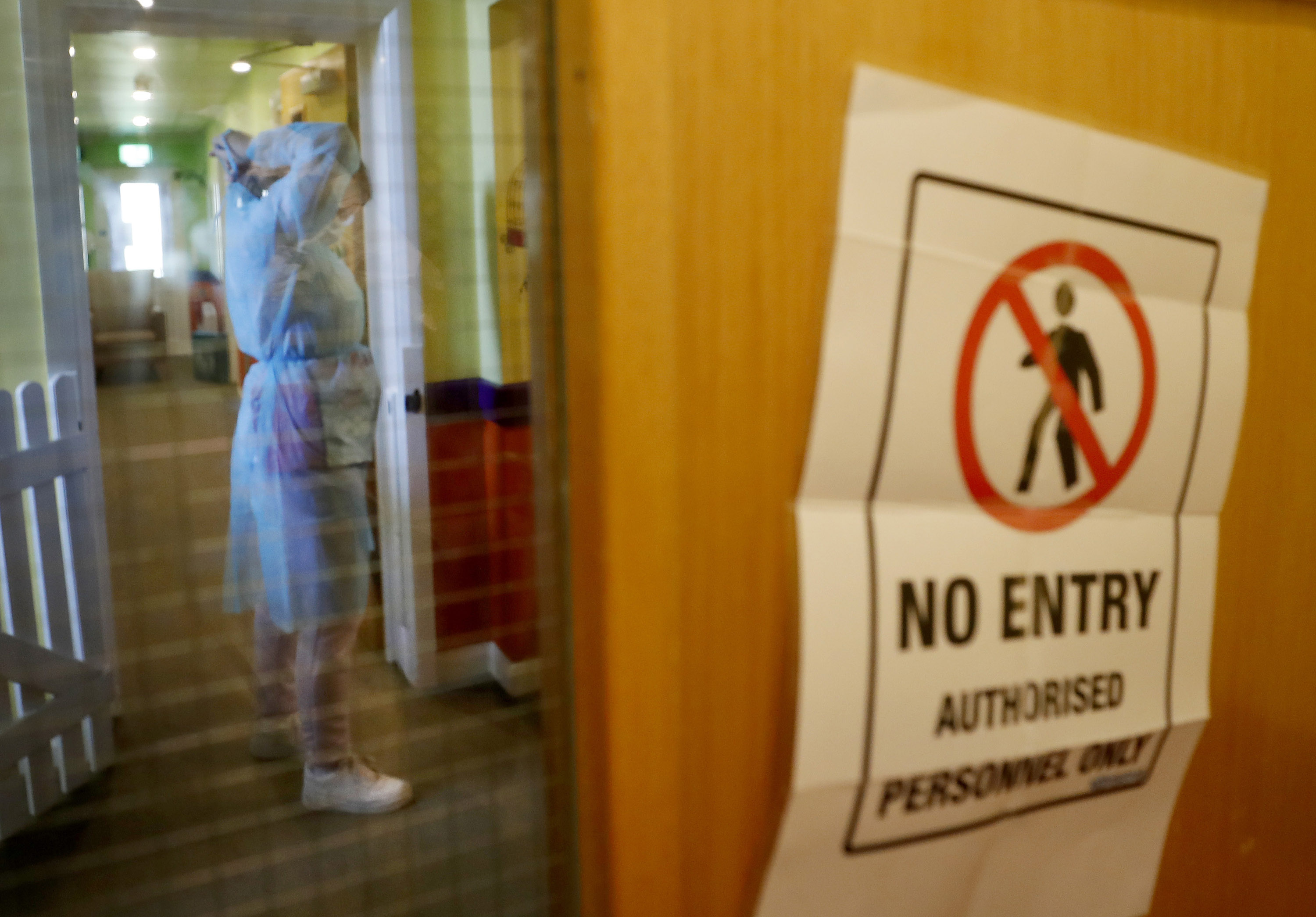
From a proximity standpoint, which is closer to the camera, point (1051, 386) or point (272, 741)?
point (1051, 386)

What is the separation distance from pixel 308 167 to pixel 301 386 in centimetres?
25

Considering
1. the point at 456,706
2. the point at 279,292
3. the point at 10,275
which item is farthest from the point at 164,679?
the point at 279,292

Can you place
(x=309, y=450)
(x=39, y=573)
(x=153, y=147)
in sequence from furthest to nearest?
(x=39, y=573)
(x=309, y=450)
(x=153, y=147)

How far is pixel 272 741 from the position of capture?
3.14ft

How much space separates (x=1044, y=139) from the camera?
75 centimetres

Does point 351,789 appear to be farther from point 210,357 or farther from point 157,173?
point 157,173

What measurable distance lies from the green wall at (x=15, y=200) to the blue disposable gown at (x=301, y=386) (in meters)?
0.18

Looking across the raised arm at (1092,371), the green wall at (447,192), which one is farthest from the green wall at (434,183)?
the raised arm at (1092,371)

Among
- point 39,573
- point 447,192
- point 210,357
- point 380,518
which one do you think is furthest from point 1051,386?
point 39,573

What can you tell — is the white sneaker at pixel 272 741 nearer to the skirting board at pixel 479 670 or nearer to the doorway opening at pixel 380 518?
the doorway opening at pixel 380 518

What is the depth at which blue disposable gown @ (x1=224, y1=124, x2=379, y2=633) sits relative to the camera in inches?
40.5

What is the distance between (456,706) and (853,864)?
0.31 m

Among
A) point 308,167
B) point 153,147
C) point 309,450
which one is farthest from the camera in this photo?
point 309,450

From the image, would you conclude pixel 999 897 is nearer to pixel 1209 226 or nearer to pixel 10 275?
pixel 1209 226
